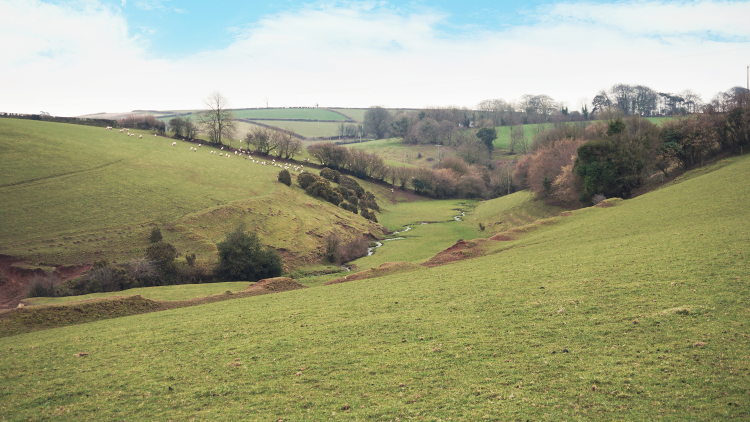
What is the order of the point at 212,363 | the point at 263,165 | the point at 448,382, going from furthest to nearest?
the point at 263,165, the point at 212,363, the point at 448,382

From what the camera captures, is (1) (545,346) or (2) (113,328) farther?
(2) (113,328)

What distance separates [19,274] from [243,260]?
18917mm

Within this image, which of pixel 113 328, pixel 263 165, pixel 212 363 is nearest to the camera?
pixel 212 363

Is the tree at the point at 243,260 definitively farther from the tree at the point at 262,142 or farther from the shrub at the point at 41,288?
the tree at the point at 262,142

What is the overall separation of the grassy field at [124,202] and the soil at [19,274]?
87 centimetres

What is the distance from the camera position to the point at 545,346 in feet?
43.0

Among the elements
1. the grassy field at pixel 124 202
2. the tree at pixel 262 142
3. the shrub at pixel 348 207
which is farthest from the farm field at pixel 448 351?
the tree at pixel 262 142

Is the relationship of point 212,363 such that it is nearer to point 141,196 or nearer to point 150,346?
point 150,346

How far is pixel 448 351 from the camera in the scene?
1375 centimetres

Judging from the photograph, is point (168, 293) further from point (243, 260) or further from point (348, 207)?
point (348, 207)

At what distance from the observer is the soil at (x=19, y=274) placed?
34688 mm

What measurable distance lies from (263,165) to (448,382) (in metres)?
87.8

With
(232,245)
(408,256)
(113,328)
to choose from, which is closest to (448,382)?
(113,328)

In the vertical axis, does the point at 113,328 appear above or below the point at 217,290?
above
